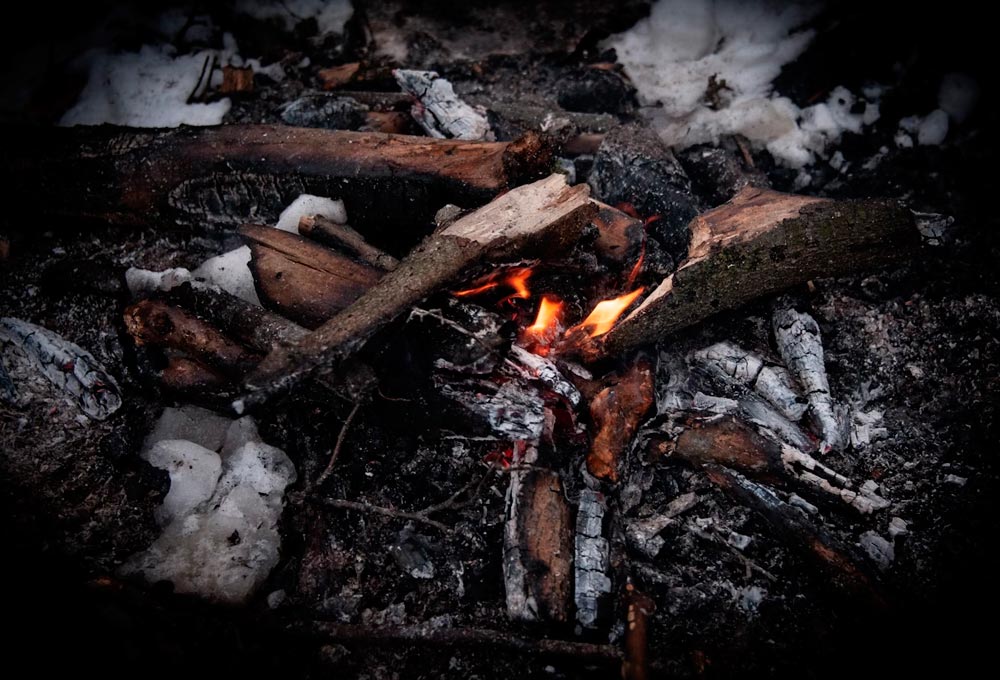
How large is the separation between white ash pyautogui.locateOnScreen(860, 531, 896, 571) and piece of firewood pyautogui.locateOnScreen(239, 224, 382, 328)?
2.49 metres

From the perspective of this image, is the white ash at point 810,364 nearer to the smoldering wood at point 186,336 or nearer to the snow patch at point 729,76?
the snow patch at point 729,76

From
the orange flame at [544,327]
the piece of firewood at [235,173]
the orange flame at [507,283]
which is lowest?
the orange flame at [544,327]

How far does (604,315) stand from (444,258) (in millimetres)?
897

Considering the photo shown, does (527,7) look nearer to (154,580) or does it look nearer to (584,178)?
(584,178)

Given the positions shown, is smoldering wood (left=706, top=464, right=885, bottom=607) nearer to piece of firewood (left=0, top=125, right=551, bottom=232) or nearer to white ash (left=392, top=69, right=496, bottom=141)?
piece of firewood (left=0, top=125, right=551, bottom=232)

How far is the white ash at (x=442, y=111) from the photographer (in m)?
3.15

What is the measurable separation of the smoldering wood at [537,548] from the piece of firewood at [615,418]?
0.72 feet

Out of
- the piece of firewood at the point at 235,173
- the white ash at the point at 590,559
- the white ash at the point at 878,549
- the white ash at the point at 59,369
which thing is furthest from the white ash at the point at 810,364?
the white ash at the point at 59,369

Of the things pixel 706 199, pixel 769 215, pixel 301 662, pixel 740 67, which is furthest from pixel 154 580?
pixel 740 67

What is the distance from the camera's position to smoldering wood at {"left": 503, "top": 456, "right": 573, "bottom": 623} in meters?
1.88

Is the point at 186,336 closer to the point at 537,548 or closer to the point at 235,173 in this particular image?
the point at 235,173

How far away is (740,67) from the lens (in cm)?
384

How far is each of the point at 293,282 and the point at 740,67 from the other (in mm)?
3861

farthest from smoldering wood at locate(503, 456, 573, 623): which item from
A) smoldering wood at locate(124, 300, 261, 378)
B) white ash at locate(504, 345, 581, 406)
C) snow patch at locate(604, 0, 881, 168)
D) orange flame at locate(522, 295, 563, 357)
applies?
snow patch at locate(604, 0, 881, 168)
